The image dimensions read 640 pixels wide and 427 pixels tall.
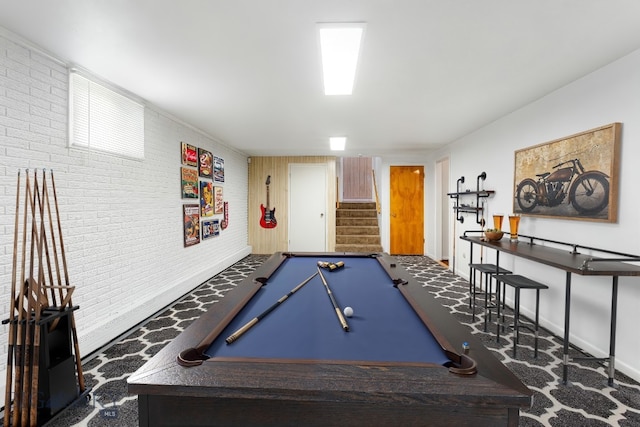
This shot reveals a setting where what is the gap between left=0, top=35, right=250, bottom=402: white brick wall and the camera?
2025mm

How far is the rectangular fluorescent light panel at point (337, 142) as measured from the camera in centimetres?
530

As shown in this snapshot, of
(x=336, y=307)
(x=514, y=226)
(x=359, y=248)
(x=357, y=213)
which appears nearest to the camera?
(x=336, y=307)

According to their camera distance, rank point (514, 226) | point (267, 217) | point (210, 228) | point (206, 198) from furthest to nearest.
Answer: point (267, 217), point (210, 228), point (206, 198), point (514, 226)

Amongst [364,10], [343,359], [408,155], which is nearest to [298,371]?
[343,359]

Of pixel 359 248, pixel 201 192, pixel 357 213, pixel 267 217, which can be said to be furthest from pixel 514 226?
pixel 267 217

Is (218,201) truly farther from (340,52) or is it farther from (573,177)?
(573,177)

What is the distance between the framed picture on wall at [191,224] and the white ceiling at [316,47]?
143 centimetres

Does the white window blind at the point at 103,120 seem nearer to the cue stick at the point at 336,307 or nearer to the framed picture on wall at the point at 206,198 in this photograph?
the framed picture on wall at the point at 206,198

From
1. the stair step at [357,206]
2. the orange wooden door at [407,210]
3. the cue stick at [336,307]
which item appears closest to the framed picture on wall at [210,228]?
the cue stick at [336,307]

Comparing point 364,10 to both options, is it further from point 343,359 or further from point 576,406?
point 576,406

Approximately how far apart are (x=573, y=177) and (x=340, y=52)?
2.44m

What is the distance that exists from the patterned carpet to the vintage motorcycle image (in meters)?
1.32

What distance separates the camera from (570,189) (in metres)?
2.79

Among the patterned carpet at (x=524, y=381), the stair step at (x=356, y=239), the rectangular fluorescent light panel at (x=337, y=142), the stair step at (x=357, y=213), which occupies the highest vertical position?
the rectangular fluorescent light panel at (x=337, y=142)
